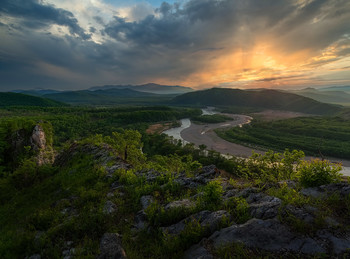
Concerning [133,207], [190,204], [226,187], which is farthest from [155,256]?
[226,187]

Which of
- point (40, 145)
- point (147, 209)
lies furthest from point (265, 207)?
point (40, 145)

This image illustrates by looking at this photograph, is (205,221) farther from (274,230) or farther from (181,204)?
(274,230)

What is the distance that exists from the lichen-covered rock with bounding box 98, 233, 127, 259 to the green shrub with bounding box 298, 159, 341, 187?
34.1 ft

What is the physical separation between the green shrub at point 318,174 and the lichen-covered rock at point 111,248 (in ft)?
34.1

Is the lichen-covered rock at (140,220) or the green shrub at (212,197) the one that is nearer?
the lichen-covered rock at (140,220)

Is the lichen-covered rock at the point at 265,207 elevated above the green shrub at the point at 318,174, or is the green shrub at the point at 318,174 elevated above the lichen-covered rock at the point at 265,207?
the green shrub at the point at 318,174

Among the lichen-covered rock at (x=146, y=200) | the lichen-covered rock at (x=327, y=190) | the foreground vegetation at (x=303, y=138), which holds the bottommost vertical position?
the foreground vegetation at (x=303, y=138)

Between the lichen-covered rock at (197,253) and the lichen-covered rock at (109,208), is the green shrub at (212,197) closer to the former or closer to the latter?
the lichen-covered rock at (197,253)

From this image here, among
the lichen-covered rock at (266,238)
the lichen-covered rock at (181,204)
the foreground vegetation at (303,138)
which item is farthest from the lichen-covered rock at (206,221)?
the foreground vegetation at (303,138)

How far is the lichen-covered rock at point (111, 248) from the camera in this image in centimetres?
699

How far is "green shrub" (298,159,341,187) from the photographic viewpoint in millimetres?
9039

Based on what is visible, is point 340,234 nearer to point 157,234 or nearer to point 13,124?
point 157,234

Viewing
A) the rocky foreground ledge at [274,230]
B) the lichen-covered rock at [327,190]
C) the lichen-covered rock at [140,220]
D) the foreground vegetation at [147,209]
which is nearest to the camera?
the rocky foreground ledge at [274,230]

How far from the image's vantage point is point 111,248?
7363mm
